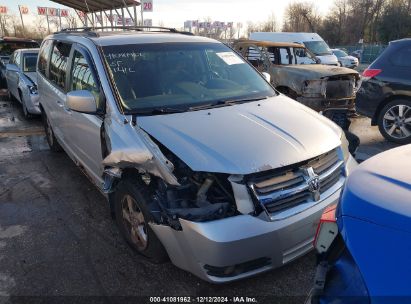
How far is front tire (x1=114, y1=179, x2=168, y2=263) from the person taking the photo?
2736 millimetres

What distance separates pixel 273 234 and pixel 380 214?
1078 mm

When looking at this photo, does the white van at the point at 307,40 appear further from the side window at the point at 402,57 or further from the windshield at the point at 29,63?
the windshield at the point at 29,63

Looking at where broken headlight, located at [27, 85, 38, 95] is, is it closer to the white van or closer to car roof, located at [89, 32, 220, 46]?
car roof, located at [89, 32, 220, 46]

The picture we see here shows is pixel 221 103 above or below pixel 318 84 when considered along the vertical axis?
above

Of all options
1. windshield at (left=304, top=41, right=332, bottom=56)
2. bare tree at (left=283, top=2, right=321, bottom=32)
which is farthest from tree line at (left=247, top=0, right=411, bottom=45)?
windshield at (left=304, top=41, right=332, bottom=56)

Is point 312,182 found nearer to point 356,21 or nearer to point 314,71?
point 314,71

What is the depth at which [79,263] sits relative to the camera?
3035mm

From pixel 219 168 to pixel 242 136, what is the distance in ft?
1.46

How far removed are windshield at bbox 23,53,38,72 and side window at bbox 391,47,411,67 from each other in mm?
8052

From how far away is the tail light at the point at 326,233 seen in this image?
5.53ft

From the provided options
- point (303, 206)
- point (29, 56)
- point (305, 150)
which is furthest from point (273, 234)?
point (29, 56)

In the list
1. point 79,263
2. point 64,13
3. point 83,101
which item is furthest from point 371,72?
point 64,13

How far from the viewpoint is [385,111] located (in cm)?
648

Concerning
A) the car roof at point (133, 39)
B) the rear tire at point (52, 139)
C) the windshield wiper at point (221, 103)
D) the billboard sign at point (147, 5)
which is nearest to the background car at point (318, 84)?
the car roof at point (133, 39)
